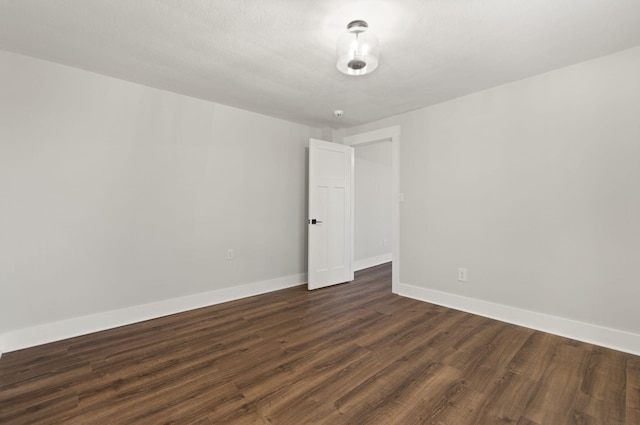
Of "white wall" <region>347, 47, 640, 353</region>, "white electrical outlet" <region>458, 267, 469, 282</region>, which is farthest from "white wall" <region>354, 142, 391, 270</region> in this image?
"white electrical outlet" <region>458, 267, 469, 282</region>

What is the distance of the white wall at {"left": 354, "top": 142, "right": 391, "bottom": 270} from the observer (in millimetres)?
5098

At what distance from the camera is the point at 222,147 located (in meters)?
3.49

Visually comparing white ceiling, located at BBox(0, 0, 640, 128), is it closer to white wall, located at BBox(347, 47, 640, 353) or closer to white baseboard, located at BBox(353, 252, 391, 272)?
white wall, located at BBox(347, 47, 640, 353)

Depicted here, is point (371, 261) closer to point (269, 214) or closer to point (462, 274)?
point (462, 274)

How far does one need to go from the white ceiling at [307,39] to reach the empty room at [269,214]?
2cm

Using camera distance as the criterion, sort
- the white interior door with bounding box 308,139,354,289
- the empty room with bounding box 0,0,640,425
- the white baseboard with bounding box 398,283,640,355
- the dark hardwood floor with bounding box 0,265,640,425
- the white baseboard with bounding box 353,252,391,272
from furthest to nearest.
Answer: the white baseboard with bounding box 353,252,391,272
the white interior door with bounding box 308,139,354,289
the white baseboard with bounding box 398,283,640,355
the empty room with bounding box 0,0,640,425
the dark hardwood floor with bounding box 0,265,640,425

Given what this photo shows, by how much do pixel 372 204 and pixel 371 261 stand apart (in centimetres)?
108

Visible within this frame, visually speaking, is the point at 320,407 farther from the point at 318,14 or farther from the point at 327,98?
the point at 327,98

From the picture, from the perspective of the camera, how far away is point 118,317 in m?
2.79

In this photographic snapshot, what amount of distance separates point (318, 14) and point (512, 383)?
273 cm

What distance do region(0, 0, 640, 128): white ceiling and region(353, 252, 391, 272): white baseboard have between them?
304 cm

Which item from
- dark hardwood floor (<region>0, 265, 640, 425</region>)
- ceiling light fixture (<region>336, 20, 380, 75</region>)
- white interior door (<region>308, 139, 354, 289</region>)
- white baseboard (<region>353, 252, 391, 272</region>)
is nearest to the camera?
dark hardwood floor (<region>0, 265, 640, 425</region>)

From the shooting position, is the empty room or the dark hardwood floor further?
the empty room

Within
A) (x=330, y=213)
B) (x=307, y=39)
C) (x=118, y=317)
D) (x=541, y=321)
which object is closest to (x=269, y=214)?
(x=330, y=213)
